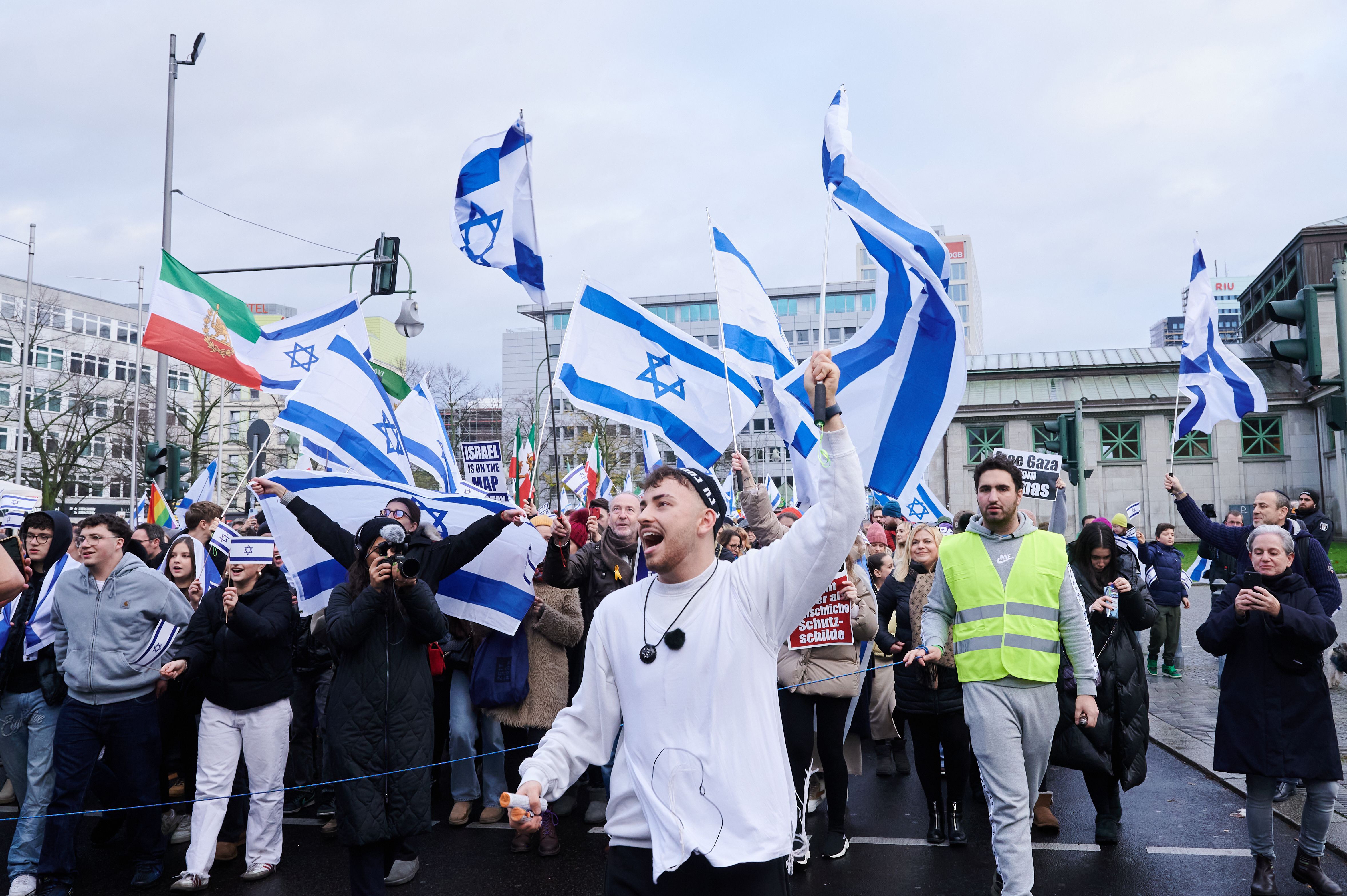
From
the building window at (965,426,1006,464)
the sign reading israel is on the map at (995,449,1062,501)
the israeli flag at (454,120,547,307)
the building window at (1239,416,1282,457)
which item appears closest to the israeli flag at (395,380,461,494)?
the israeli flag at (454,120,547,307)

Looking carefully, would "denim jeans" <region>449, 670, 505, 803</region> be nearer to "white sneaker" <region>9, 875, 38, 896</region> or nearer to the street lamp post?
"white sneaker" <region>9, 875, 38, 896</region>

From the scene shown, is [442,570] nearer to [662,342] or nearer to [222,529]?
[222,529]

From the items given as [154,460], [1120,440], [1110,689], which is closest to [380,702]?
[1110,689]

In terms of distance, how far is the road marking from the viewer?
6.17m

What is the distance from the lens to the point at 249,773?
6.24 metres

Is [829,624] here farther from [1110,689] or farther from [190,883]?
[190,883]

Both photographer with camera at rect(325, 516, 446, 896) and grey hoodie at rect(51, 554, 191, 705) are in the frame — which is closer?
photographer with camera at rect(325, 516, 446, 896)

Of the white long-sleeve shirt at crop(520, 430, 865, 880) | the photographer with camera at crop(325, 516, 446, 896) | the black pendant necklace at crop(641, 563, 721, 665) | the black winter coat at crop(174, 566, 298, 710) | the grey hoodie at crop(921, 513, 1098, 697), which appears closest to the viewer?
the white long-sleeve shirt at crop(520, 430, 865, 880)

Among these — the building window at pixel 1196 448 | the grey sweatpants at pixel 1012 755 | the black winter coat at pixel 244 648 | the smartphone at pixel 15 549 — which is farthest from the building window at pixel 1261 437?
the smartphone at pixel 15 549

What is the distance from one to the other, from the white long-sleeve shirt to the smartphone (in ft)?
12.3

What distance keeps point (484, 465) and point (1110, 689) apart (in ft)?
17.1

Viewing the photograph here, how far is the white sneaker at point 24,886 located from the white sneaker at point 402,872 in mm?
1913

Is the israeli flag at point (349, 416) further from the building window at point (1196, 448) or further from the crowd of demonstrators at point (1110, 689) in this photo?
the building window at point (1196, 448)

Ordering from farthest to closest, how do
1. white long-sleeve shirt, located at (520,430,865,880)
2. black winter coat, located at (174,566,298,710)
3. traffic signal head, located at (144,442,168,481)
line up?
1. traffic signal head, located at (144,442,168,481)
2. black winter coat, located at (174,566,298,710)
3. white long-sleeve shirt, located at (520,430,865,880)
